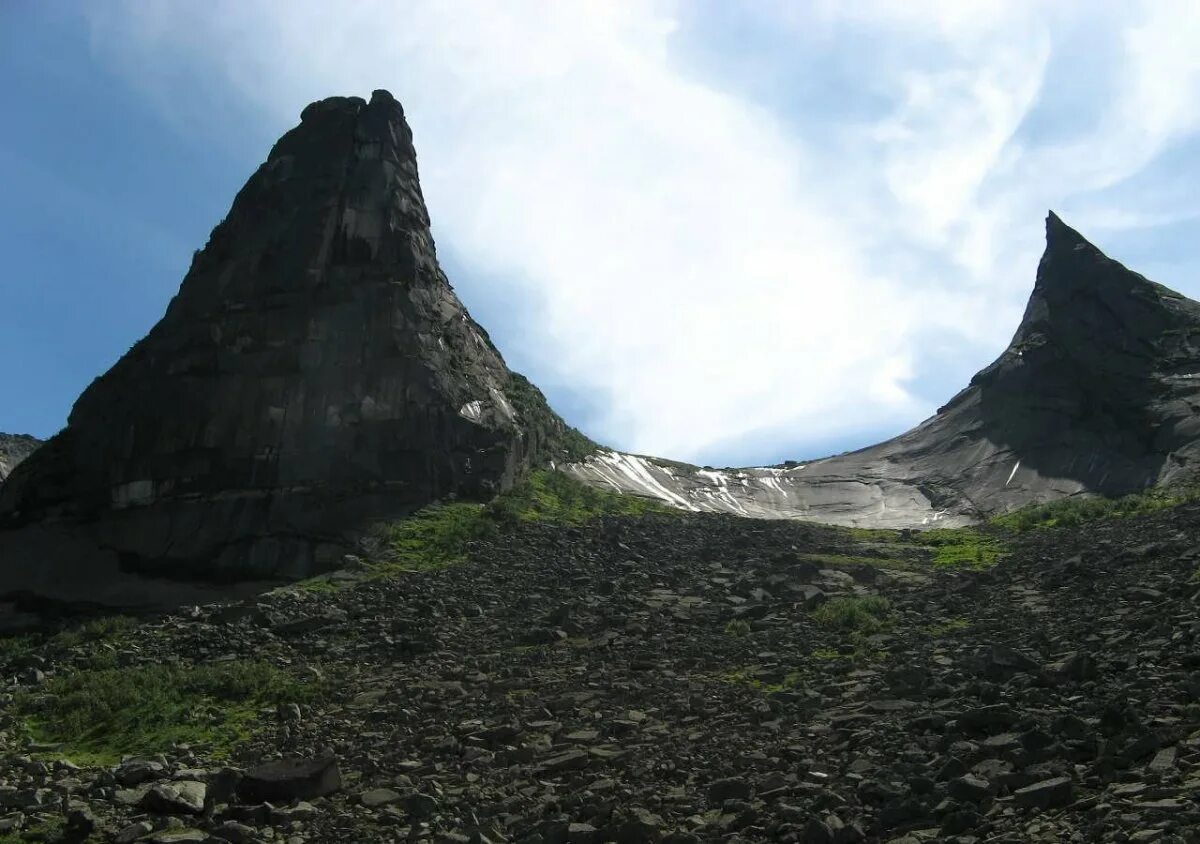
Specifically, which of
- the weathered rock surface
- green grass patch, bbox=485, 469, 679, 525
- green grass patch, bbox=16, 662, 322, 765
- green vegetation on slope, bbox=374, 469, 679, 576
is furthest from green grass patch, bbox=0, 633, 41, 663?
green grass patch, bbox=485, 469, 679, 525

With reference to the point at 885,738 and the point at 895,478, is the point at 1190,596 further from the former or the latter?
the point at 895,478

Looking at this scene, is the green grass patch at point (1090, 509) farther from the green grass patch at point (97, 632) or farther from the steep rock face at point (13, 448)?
the steep rock face at point (13, 448)

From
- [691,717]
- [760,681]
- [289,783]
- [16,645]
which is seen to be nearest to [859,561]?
[760,681]

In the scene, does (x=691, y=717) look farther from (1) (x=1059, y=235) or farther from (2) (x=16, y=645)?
(1) (x=1059, y=235)

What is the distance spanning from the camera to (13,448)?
91000 millimetres

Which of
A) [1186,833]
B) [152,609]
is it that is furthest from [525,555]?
[1186,833]

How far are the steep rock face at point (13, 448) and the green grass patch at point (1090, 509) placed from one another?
7229cm

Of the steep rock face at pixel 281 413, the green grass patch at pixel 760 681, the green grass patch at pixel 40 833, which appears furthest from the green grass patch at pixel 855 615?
the steep rock face at pixel 281 413

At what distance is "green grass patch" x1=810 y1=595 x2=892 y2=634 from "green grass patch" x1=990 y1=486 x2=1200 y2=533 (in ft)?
62.1

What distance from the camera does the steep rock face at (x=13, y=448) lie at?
86688 mm

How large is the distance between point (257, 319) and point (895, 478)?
40335mm

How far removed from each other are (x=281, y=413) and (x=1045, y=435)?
4283 cm

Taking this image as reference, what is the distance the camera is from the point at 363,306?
49.9 meters

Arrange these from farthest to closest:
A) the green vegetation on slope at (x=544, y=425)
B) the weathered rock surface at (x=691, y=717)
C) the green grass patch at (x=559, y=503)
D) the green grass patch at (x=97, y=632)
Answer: the green vegetation on slope at (x=544, y=425) < the green grass patch at (x=559, y=503) < the green grass patch at (x=97, y=632) < the weathered rock surface at (x=691, y=717)
